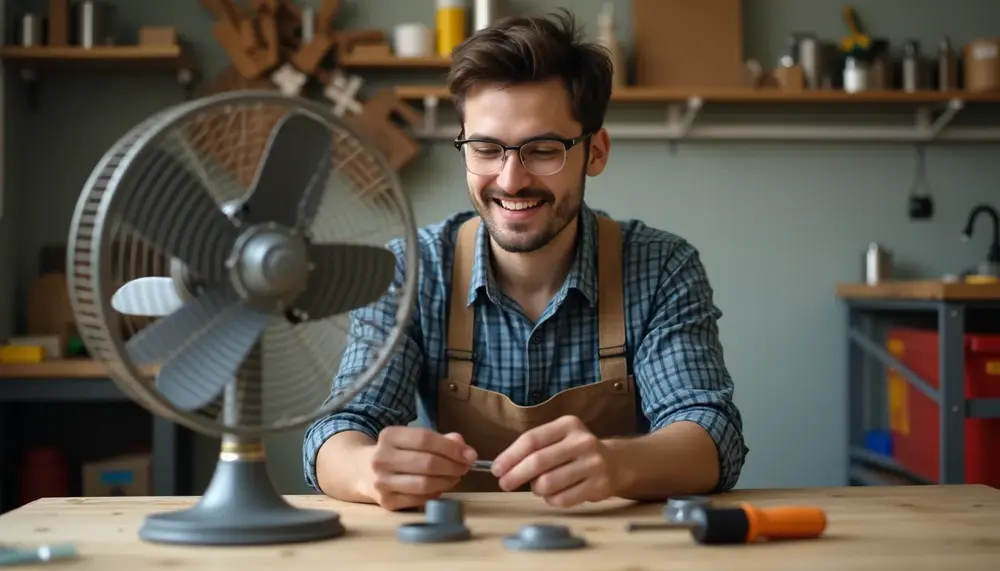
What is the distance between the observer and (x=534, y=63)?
1.80m

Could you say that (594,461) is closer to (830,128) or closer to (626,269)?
(626,269)

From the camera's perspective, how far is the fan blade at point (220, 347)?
1166 mm

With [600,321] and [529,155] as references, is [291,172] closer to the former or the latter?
[529,155]

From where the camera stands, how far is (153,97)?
3.74 m

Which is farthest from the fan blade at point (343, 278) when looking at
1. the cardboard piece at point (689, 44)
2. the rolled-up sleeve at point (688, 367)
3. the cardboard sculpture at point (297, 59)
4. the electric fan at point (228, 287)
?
the cardboard piece at point (689, 44)

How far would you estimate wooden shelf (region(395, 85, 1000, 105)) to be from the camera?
3.60 meters

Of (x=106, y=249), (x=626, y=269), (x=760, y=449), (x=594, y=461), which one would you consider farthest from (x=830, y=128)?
(x=106, y=249)

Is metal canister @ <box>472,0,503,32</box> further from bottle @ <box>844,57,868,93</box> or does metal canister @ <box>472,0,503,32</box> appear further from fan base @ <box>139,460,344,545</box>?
fan base @ <box>139,460,344,545</box>

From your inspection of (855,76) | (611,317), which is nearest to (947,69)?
(855,76)

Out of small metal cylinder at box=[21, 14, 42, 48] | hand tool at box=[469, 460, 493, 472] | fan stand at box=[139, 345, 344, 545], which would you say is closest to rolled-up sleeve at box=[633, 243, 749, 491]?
hand tool at box=[469, 460, 493, 472]

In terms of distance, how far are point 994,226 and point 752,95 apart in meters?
0.96

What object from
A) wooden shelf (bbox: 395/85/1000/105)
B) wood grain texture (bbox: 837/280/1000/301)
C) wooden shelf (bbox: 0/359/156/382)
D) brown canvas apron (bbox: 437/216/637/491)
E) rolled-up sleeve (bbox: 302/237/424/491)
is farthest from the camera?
wooden shelf (bbox: 395/85/1000/105)

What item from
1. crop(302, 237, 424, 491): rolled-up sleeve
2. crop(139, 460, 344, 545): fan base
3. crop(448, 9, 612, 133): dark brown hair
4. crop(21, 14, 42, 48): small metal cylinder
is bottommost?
crop(139, 460, 344, 545): fan base

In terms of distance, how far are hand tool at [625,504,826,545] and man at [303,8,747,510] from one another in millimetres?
384
